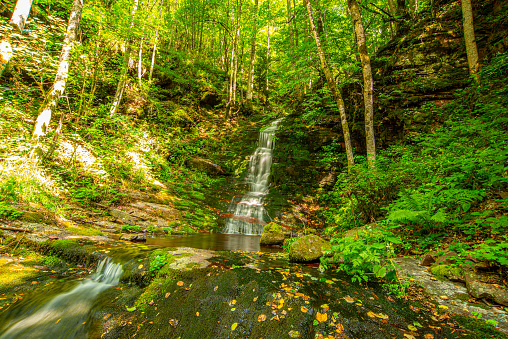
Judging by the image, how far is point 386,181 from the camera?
16.4 ft

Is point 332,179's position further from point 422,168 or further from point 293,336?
point 293,336

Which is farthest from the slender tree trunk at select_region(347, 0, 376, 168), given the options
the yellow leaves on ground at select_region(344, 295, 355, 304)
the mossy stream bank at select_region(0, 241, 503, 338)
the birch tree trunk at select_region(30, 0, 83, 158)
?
the birch tree trunk at select_region(30, 0, 83, 158)

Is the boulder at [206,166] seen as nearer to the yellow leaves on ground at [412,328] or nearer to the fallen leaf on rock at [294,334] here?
the fallen leaf on rock at [294,334]

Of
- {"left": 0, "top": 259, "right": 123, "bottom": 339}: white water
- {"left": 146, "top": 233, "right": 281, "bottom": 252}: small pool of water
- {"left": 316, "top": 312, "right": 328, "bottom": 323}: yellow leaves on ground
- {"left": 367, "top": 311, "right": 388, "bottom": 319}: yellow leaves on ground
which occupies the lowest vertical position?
{"left": 0, "top": 259, "right": 123, "bottom": 339}: white water

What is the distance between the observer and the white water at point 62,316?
243 centimetres

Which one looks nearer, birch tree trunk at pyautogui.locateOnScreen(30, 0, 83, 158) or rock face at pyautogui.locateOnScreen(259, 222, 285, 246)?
Answer: birch tree trunk at pyautogui.locateOnScreen(30, 0, 83, 158)

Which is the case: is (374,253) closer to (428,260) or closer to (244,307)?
(428,260)

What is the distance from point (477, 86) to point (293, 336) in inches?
334

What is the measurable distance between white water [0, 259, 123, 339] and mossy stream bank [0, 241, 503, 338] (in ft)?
0.33

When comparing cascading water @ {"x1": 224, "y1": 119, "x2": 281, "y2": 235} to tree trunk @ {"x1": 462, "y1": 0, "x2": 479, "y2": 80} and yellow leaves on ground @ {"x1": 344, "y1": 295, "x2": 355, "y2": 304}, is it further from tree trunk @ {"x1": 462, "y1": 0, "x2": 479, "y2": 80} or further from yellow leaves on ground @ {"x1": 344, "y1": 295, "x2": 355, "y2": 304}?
tree trunk @ {"x1": 462, "y1": 0, "x2": 479, "y2": 80}

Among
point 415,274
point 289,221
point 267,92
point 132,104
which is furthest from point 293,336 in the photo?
point 267,92

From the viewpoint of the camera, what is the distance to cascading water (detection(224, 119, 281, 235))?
9.48 meters

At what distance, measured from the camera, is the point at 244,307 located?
94.0 inches

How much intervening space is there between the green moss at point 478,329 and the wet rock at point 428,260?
3.91 ft
